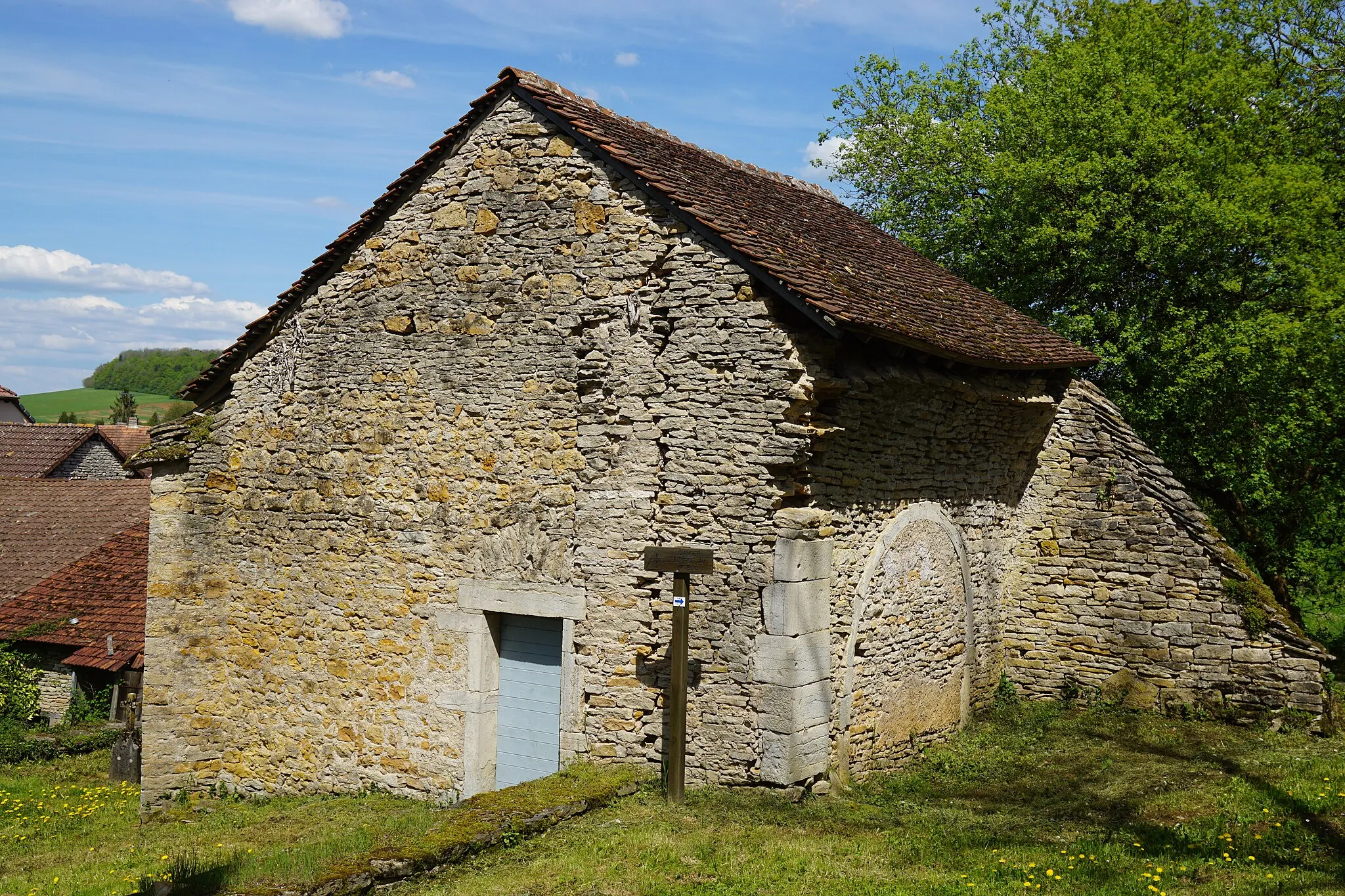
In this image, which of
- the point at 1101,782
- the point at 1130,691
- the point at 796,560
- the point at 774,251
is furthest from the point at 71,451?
the point at 1101,782

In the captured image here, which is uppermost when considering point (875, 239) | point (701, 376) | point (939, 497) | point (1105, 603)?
point (875, 239)

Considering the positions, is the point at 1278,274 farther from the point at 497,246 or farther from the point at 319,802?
the point at 319,802

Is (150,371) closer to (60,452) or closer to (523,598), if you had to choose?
(60,452)

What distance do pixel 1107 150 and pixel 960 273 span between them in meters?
3.27

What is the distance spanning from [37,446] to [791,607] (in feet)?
98.9

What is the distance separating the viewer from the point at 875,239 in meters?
13.1

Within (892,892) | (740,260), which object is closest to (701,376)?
(740,260)

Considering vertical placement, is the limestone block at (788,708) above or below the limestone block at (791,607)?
below

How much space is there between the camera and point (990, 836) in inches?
294

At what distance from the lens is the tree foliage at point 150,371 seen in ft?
288

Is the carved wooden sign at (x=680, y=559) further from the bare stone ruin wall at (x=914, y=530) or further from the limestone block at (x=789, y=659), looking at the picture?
the bare stone ruin wall at (x=914, y=530)

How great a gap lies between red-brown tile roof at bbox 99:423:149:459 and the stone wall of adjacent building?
0.74 ft

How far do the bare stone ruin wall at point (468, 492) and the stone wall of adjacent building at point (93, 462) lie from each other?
22.6m

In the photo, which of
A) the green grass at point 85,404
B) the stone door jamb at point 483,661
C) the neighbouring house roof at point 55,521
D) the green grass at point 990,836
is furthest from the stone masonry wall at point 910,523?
the green grass at point 85,404
